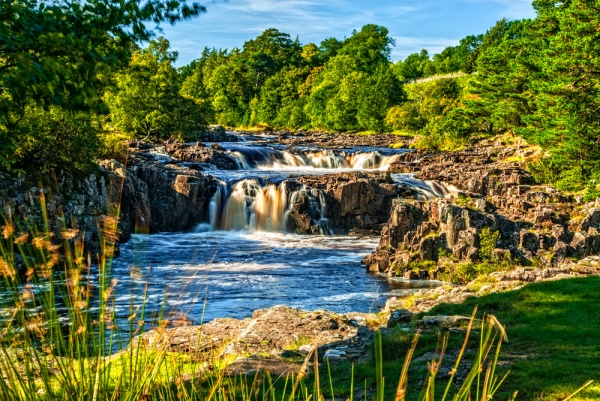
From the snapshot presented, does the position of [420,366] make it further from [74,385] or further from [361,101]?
[361,101]

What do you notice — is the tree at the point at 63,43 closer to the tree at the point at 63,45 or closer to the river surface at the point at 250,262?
the tree at the point at 63,45

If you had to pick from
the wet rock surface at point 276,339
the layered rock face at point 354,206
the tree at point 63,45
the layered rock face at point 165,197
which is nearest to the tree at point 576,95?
the layered rock face at point 354,206

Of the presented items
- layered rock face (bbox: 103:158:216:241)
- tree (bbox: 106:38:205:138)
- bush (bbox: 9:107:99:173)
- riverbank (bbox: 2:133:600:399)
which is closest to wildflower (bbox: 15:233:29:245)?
riverbank (bbox: 2:133:600:399)

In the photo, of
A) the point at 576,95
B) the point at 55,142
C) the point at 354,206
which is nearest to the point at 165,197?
the point at 55,142

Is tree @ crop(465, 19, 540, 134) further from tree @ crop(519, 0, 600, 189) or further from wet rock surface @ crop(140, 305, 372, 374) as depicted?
wet rock surface @ crop(140, 305, 372, 374)

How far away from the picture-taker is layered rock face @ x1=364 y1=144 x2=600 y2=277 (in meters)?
19.5

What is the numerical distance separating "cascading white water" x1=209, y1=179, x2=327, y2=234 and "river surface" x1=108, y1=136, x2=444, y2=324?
0.17ft

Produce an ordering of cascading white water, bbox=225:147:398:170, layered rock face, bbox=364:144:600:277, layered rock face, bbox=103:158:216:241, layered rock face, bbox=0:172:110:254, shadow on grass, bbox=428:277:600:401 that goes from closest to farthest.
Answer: shadow on grass, bbox=428:277:600:401 → layered rock face, bbox=0:172:110:254 → layered rock face, bbox=364:144:600:277 → layered rock face, bbox=103:158:216:241 → cascading white water, bbox=225:147:398:170

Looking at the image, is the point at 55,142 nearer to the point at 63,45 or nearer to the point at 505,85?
the point at 63,45

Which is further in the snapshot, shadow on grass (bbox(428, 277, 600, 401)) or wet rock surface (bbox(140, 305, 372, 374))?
wet rock surface (bbox(140, 305, 372, 374))

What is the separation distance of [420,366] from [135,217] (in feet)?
69.9

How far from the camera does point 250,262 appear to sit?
22.4 metres

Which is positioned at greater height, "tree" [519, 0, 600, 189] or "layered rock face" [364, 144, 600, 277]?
"tree" [519, 0, 600, 189]

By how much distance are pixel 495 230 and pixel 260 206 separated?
1293cm
